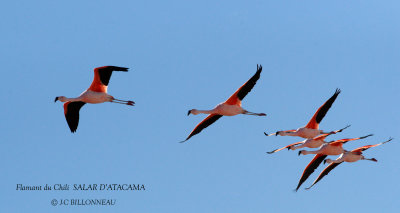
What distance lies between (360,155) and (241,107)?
5.04m

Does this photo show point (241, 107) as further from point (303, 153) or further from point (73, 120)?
point (73, 120)

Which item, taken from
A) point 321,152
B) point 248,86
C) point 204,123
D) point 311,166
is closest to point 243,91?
point 248,86

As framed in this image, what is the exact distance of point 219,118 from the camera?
36906mm

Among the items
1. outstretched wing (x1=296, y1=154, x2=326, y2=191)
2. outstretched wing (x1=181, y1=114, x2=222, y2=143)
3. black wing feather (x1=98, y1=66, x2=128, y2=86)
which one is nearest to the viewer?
black wing feather (x1=98, y1=66, x2=128, y2=86)

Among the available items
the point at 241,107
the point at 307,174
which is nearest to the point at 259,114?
the point at 241,107

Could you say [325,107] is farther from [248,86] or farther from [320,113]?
[248,86]

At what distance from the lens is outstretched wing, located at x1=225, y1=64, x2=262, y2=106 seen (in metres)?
33.7

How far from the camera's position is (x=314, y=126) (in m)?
36.2

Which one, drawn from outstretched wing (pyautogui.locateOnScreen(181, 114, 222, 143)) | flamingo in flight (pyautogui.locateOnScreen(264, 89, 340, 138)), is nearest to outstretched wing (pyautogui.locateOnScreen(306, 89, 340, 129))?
flamingo in flight (pyautogui.locateOnScreen(264, 89, 340, 138))

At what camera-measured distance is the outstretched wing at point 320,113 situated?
35250mm

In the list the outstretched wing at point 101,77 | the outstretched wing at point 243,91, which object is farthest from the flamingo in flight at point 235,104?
the outstretched wing at point 101,77

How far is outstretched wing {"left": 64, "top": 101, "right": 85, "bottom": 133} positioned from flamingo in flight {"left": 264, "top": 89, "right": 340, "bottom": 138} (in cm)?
673

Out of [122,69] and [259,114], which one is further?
[259,114]

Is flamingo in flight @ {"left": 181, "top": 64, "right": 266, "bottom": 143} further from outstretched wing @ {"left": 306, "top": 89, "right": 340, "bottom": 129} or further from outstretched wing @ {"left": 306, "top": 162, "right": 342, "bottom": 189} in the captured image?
outstretched wing @ {"left": 306, "top": 162, "right": 342, "bottom": 189}
